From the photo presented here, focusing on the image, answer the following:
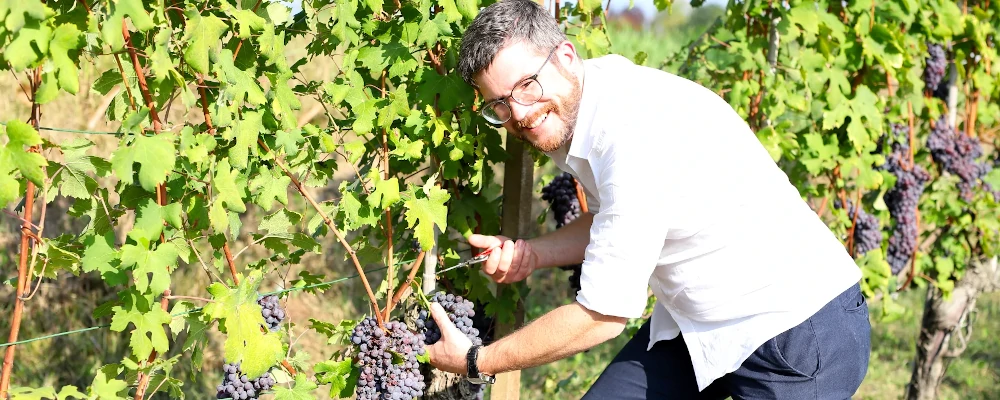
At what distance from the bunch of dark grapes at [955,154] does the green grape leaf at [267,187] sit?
3.11 metres

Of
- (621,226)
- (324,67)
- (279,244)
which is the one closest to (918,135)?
(621,226)

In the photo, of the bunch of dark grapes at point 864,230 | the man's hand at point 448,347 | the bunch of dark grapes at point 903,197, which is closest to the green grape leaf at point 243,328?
the man's hand at point 448,347

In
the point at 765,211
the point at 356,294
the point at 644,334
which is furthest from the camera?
the point at 356,294

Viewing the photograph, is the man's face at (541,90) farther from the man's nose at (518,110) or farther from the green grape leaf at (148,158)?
the green grape leaf at (148,158)

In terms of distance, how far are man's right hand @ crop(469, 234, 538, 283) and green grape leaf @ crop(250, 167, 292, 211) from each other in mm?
595

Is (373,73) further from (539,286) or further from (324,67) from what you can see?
(324,67)

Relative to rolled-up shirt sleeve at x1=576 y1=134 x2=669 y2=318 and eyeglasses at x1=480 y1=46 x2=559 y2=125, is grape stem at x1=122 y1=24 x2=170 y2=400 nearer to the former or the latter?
eyeglasses at x1=480 y1=46 x2=559 y2=125

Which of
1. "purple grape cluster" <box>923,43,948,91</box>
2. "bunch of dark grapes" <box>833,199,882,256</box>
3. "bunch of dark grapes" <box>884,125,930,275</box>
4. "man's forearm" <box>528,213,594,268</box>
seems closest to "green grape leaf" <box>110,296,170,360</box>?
"man's forearm" <box>528,213,594,268</box>

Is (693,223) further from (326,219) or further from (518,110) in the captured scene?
(326,219)

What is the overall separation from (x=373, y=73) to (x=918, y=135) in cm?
285

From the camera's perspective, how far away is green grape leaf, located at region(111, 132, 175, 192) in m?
1.67

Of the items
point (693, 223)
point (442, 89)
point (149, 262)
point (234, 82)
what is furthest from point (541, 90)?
point (149, 262)

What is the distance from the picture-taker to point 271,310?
223 cm

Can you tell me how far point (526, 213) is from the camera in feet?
8.87
